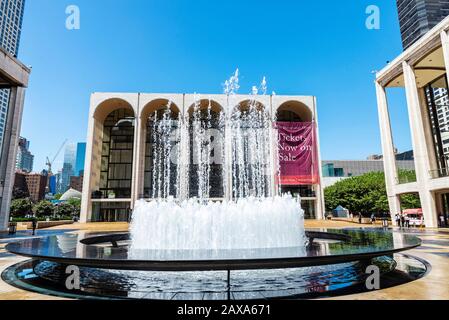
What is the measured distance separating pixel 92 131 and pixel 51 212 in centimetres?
2031

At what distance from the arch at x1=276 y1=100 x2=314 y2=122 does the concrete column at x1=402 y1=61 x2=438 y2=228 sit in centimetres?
1258

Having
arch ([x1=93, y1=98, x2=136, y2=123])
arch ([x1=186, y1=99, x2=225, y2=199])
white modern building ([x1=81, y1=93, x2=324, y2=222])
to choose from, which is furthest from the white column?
arch ([x1=186, y1=99, x2=225, y2=199])

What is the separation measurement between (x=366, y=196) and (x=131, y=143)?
36077mm

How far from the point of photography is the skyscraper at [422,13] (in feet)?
203

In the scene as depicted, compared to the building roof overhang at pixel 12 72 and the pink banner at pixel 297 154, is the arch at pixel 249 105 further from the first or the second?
the building roof overhang at pixel 12 72

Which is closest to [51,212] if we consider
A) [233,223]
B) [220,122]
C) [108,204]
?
[108,204]

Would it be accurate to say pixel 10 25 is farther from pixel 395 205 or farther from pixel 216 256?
pixel 216 256

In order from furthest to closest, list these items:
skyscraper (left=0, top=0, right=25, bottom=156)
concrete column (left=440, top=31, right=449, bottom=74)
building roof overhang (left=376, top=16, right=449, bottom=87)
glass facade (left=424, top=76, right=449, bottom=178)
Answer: skyscraper (left=0, top=0, right=25, bottom=156) < glass facade (left=424, top=76, right=449, bottom=178) < building roof overhang (left=376, top=16, right=449, bottom=87) < concrete column (left=440, top=31, right=449, bottom=74)

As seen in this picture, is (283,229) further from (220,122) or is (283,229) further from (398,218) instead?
(220,122)

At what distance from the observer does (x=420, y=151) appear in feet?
73.9

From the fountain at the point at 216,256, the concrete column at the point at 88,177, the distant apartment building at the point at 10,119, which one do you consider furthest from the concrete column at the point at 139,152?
the fountain at the point at 216,256

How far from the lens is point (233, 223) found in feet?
22.4

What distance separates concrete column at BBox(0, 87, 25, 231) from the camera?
22000mm

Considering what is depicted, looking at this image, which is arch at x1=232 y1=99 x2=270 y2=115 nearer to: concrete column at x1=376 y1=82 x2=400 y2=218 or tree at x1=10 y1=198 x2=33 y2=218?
concrete column at x1=376 y1=82 x2=400 y2=218
